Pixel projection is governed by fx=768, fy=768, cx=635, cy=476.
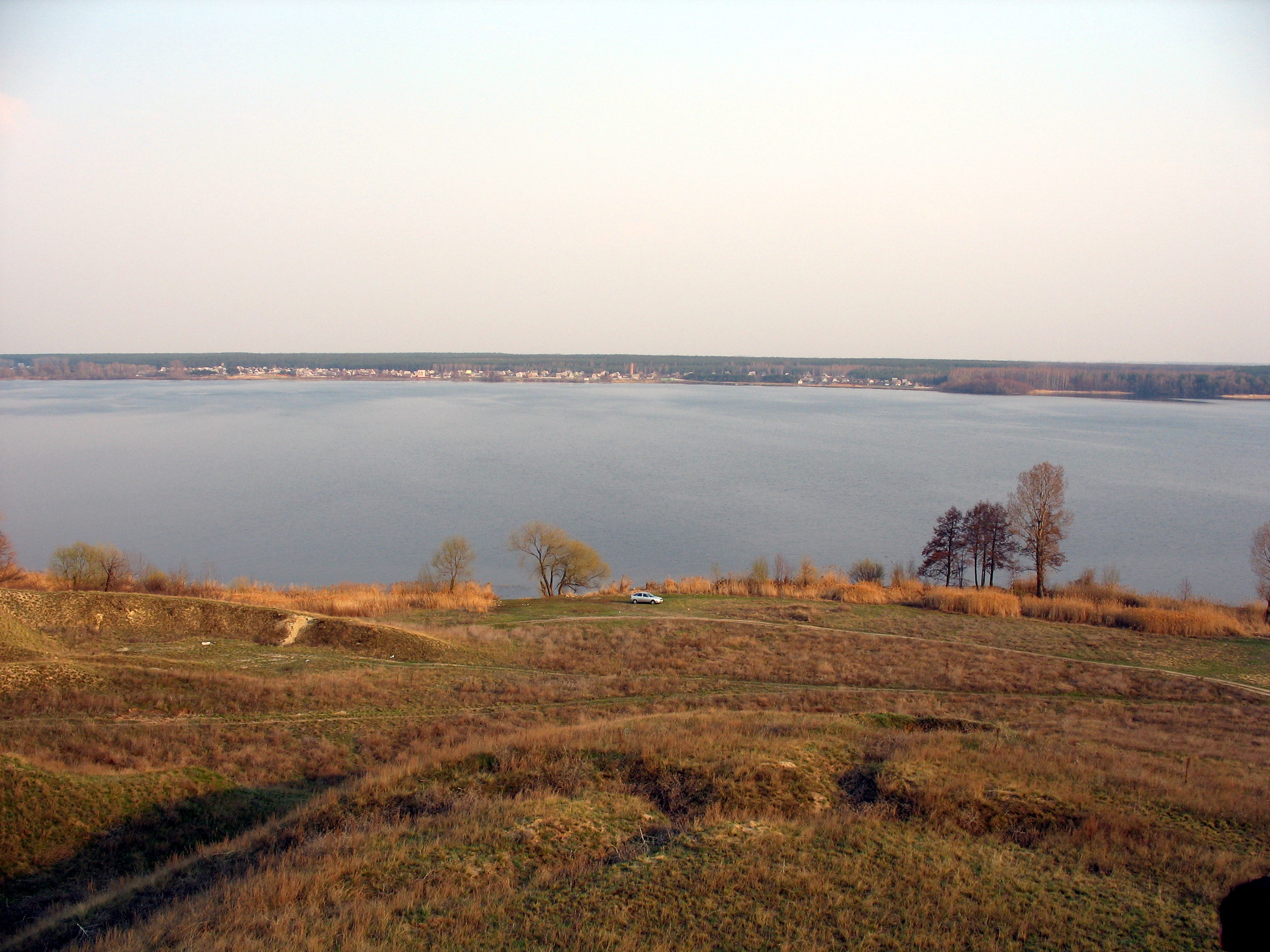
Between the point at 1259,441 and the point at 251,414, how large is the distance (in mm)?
128066

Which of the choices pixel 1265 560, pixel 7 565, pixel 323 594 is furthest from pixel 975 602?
pixel 7 565

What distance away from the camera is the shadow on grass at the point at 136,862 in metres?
6.59

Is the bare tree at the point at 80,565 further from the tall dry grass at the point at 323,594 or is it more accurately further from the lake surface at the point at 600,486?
the lake surface at the point at 600,486

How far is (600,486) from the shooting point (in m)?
57.3

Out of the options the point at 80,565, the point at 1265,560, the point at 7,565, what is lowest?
the point at 7,565

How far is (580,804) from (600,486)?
4849 cm

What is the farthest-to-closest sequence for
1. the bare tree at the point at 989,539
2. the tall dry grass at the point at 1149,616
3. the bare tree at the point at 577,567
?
the bare tree at the point at 989,539 → the bare tree at the point at 577,567 → the tall dry grass at the point at 1149,616

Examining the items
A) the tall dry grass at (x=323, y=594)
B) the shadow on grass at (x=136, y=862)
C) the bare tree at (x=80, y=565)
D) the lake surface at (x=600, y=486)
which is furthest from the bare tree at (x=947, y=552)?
the bare tree at (x=80, y=565)

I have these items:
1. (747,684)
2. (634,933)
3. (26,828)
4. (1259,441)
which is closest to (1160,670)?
(747,684)

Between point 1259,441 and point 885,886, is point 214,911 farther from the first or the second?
point 1259,441

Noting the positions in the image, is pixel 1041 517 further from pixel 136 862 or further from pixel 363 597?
pixel 136 862

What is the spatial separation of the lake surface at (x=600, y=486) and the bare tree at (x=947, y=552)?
222 cm

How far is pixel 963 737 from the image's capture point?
39.7 feet

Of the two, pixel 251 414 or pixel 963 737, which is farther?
pixel 251 414
